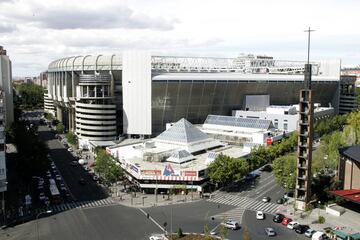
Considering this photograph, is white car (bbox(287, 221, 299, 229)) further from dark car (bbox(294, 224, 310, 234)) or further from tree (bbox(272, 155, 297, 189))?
tree (bbox(272, 155, 297, 189))

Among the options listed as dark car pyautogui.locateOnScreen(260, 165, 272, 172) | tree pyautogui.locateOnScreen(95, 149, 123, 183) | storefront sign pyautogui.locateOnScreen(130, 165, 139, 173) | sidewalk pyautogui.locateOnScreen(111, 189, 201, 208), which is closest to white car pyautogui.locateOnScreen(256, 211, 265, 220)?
sidewalk pyautogui.locateOnScreen(111, 189, 201, 208)

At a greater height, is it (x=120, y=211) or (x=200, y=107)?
(x=200, y=107)

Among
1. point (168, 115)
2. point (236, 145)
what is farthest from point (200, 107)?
point (236, 145)

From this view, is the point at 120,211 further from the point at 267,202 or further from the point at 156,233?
the point at 267,202

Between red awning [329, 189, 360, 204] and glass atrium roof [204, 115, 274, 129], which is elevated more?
glass atrium roof [204, 115, 274, 129]

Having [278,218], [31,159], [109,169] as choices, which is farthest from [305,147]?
[31,159]
